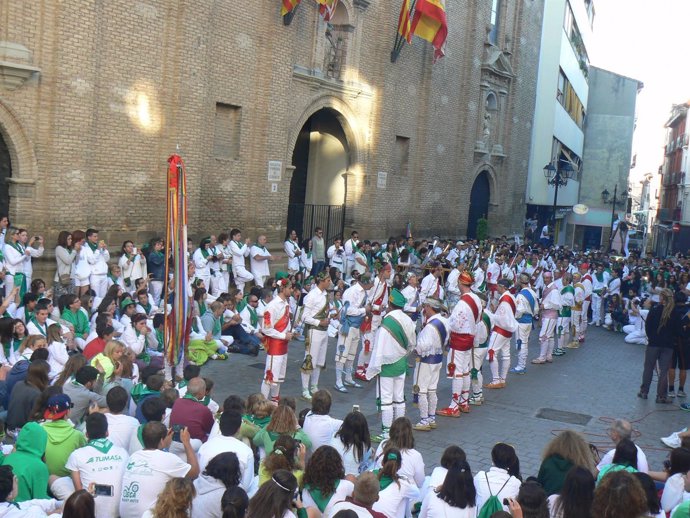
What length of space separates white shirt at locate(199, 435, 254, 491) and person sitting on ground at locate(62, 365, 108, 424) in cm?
204

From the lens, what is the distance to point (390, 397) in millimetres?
11000

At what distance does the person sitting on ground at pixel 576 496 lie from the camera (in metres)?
6.02

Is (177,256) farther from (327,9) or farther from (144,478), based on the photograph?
(327,9)

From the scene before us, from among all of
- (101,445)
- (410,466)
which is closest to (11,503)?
(101,445)

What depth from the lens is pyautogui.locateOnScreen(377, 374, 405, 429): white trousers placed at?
431 inches

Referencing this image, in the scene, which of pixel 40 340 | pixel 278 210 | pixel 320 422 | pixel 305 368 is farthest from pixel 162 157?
pixel 320 422

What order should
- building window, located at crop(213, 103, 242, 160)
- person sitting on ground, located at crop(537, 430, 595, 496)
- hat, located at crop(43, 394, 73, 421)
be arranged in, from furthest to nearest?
building window, located at crop(213, 103, 242, 160), hat, located at crop(43, 394, 73, 421), person sitting on ground, located at crop(537, 430, 595, 496)

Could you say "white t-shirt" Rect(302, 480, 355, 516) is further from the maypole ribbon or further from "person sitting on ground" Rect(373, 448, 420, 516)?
the maypole ribbon

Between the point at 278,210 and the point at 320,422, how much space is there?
14396mm

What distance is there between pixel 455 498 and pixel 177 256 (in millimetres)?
4298

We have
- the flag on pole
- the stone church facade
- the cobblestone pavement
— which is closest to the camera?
the cobblestone pavement

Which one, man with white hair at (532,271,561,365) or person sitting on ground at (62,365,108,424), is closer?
person sitting on ground at (62,365,108,424)

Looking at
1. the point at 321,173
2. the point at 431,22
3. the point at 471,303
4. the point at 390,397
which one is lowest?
the point at 390,397

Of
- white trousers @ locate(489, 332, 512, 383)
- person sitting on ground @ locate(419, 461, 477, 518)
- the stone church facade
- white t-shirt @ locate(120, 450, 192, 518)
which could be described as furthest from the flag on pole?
person sitting on ground @ locate(419, 461, 477, 518)
